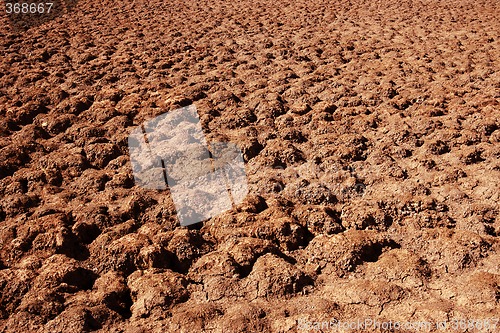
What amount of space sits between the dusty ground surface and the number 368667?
295 centimetres

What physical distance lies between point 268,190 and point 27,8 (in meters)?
8.22

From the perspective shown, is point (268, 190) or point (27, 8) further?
point (27, 8)

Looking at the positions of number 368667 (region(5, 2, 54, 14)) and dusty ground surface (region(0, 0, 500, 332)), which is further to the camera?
number 368667 (region(5, 2, 54, 14))

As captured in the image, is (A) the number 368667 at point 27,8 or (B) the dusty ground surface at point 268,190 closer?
(B) the dusty ground surface at point 268,190

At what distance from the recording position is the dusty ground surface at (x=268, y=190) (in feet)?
6.69

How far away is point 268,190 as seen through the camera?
2.97 m

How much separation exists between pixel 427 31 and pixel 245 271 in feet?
18.6

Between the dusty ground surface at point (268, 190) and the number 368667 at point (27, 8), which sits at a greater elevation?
the number 368667 at point (27, 8)

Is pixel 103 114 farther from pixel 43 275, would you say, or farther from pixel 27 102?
pixel 43 275

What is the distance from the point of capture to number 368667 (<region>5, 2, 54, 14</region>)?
8445 millimetres

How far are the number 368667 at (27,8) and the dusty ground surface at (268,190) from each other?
2.95 metres

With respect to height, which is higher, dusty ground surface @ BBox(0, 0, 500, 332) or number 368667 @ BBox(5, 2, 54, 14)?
number 368667 @ BBox(5, 2, 54, 14)

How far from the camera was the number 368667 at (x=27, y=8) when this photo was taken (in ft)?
27.7

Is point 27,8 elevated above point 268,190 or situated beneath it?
elevated above
